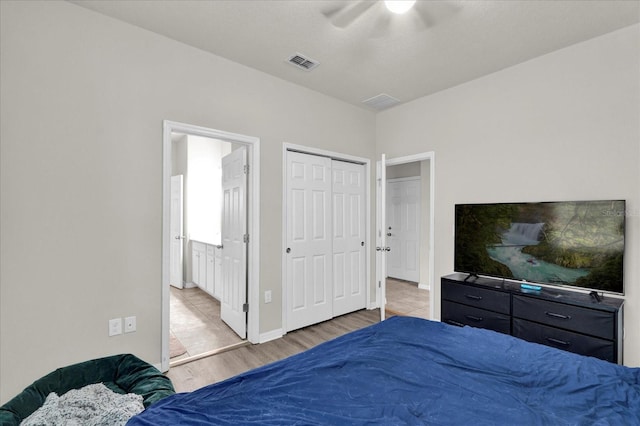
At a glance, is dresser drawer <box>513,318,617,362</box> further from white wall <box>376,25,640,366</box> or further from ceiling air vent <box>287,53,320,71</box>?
ceiling air vent <box>287,53,320,71</box>

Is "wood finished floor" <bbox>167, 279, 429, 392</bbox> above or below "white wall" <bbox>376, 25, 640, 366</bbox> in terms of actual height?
below

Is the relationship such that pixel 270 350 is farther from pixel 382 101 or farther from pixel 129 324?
pixel 382 101

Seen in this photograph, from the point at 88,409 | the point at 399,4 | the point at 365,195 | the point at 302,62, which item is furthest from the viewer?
the point at 365,195

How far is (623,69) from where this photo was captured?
7.79 feet

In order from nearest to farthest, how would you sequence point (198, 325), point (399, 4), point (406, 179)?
point (399, 4) → point (198, 325) → point (406, 179)

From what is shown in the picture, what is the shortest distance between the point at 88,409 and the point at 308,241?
8.58 ft

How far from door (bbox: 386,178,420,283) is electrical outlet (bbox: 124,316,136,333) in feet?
15.6

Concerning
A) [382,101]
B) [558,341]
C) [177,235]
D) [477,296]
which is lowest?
[558,341]

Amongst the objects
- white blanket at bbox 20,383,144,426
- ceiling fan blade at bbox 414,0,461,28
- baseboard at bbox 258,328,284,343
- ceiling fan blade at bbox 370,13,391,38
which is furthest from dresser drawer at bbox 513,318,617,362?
white blanket at bbox 20,383,144,426

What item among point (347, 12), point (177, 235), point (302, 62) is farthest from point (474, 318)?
point (177, 235)

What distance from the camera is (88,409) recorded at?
1129 millimetres

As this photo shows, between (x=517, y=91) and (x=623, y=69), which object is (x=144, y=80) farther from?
(x=623, y=69)

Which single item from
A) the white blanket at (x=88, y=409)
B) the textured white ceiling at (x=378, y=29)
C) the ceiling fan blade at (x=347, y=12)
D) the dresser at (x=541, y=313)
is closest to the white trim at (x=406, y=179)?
the textured white ceiling at (x=378, y=29)

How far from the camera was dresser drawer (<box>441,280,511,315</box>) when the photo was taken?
2.64m
